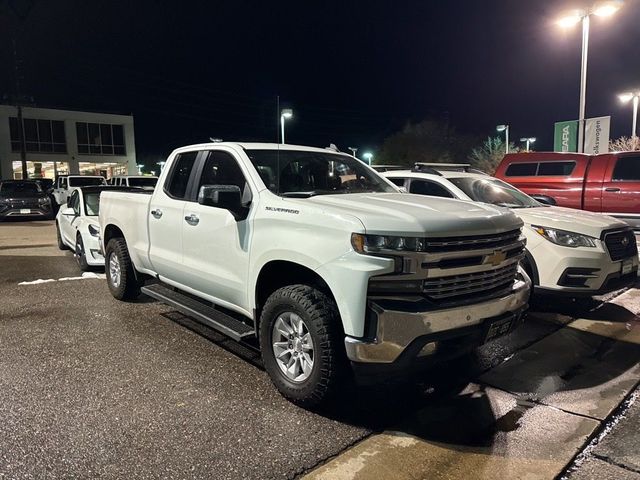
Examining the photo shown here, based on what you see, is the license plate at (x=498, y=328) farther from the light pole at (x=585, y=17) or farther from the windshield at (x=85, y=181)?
the windshield at (x=85, y=181)

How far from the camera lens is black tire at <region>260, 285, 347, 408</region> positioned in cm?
331

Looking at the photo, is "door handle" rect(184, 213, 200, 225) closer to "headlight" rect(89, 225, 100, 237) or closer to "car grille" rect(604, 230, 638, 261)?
"headlight" rect(89, 225, 100, 237)

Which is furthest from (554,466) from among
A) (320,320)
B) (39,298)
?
(39,298)

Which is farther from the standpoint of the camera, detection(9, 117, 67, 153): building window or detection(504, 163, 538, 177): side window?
detection(9, 117, 67, 153): building window

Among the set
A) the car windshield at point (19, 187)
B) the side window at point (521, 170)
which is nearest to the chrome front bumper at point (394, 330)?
the side window at point (521, 170)

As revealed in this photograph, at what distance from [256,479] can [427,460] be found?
38.9 inches

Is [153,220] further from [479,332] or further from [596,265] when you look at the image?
[596,265]

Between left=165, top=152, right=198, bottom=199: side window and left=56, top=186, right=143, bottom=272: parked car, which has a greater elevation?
left=165, top=152, right=198, bottom=199: side window

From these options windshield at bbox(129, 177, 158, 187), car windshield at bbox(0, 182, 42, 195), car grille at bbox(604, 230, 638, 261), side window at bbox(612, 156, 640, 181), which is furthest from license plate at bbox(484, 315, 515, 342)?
car windshield at bbox(0, 182, 42, 195)

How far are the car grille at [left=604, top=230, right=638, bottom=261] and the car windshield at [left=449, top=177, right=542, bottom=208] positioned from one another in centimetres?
112

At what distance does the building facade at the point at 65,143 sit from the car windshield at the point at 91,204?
34751mm

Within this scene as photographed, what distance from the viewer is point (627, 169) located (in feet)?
30.7

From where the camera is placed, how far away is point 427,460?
300cm

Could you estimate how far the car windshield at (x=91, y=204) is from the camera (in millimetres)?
8891
